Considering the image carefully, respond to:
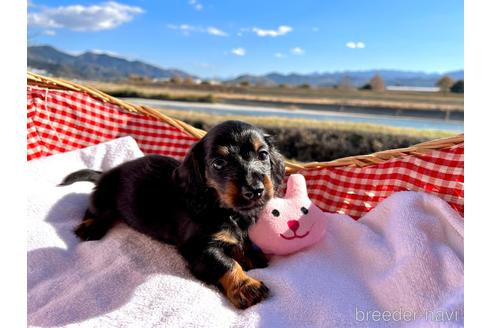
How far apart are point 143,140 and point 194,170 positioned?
1.61m

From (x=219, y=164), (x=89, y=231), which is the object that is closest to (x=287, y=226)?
(x=219, y=164)

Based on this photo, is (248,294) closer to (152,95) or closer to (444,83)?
(152,95)

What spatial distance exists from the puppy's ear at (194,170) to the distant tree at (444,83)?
13.4 metres

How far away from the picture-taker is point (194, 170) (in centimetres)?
246

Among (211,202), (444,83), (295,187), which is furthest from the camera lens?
(444,83)

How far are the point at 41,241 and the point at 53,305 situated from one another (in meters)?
0.67

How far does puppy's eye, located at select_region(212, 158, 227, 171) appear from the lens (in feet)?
7.54

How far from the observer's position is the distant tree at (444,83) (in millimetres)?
14131

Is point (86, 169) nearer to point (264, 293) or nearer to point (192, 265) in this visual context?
point (192, 265)

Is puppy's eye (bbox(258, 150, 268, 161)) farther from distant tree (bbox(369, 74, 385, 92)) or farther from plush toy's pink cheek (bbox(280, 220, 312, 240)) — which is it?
distant tree (bbox(369, 74, 385, 92))

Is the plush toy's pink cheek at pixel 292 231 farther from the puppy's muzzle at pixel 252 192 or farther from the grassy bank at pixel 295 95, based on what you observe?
the grassy bank at pixel 295 95

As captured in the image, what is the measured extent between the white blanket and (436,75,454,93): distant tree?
12.8 meters

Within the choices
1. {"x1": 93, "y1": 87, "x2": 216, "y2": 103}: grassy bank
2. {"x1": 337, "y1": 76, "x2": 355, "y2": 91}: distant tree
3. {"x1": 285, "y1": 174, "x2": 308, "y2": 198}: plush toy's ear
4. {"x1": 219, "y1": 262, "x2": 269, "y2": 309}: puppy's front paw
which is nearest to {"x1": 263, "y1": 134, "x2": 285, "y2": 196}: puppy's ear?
{"x1": 285, "y1": 174, "x2": 308, "y2": 198}: plush toy's ear

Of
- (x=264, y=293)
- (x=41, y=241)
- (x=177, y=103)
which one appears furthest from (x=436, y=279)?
(x=177, y=103)
